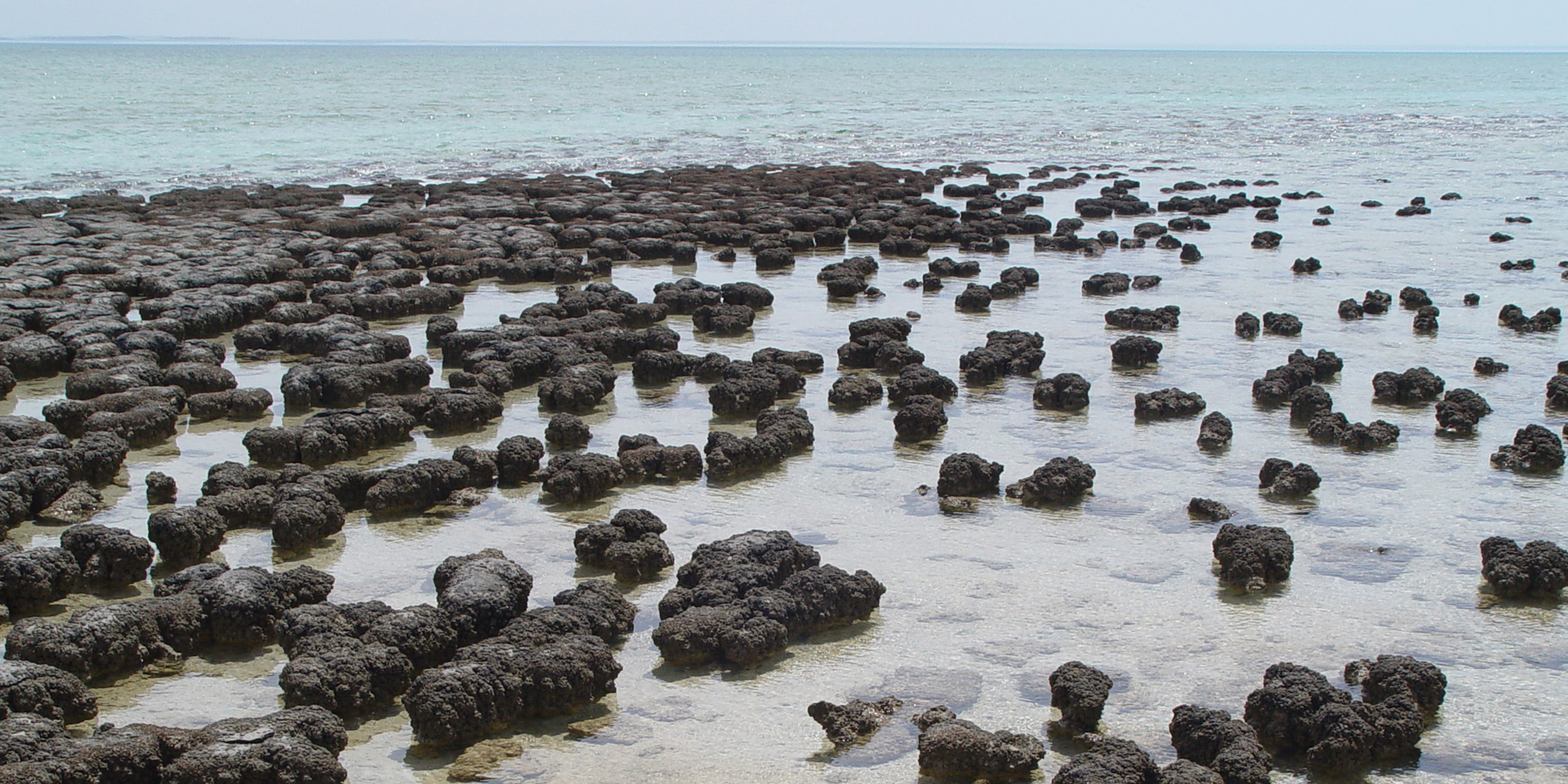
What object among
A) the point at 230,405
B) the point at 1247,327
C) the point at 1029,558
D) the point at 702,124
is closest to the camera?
the point at 1029,558

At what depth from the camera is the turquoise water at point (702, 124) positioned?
35844 millimetres

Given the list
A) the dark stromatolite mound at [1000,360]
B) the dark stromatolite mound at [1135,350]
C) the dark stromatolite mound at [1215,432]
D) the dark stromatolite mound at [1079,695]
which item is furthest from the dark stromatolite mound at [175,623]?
the dark stromatolite mound at [1135,350]

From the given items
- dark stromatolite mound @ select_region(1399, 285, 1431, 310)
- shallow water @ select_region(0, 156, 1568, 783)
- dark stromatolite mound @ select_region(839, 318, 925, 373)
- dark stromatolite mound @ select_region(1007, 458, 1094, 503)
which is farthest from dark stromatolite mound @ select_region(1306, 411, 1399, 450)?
dark stromatolite mound @ select_region(1399, 285, 1431, 310)

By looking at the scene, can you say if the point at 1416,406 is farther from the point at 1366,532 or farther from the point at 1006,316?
the point at 1006,316

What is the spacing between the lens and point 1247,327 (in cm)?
1345

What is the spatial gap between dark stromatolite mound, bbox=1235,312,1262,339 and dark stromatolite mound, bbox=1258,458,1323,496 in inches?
190

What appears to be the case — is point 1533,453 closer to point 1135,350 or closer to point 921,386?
point 1135,350

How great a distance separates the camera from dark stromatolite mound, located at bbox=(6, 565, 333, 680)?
619 centimetres

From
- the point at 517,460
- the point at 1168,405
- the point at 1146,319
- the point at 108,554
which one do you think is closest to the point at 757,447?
the point at 517,460

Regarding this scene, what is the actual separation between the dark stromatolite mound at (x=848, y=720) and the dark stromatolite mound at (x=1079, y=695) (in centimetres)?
78

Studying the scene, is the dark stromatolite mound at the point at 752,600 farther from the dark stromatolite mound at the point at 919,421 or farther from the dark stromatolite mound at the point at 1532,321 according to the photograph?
the dark stromatolite mound at the point at 1532,321

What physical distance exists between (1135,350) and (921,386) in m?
2.50

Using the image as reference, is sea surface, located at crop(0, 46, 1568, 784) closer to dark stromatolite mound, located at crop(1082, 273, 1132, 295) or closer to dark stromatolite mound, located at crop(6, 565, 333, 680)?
dark stromatolite mound, located at crop(6, 565, 333, 680)

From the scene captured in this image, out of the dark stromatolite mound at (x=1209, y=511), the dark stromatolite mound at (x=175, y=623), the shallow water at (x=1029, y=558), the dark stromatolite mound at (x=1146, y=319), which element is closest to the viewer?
the shallow water at (x=1029, y=558)
